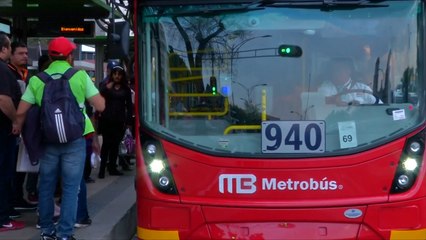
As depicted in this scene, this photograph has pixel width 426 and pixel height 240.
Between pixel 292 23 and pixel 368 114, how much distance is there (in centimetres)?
95

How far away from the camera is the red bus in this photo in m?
4.89

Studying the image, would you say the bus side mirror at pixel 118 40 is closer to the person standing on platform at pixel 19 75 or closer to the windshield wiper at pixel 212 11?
the windshield wiper at pixel 212 11

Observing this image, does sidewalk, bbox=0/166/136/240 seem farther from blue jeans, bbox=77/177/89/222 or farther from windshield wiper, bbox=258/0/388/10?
windshield wiper, bbox=258/0/388/10

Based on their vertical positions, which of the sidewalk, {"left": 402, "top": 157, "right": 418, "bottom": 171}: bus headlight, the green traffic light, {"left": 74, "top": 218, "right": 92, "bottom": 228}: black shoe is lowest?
the sidewalk

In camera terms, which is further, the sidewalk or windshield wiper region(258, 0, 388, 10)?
the sidewalk

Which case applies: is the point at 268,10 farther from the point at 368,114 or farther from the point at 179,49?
the point at 368,114

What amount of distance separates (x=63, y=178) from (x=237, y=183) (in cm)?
154

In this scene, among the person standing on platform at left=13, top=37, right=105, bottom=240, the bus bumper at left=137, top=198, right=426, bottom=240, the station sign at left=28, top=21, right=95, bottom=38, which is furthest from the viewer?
the station sign at left=28, top=21, right=95, bottom=38

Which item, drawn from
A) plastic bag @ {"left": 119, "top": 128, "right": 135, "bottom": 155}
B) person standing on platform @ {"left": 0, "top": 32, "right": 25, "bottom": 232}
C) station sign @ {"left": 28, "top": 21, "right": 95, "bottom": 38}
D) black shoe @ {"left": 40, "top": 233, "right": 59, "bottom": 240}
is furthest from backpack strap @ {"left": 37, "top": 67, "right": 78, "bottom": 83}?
station sign @ {"left": 28, "top": 21, "right": 95, "bottom": 38}

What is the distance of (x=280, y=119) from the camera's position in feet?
16.6

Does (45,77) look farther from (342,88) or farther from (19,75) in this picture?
(342,88)

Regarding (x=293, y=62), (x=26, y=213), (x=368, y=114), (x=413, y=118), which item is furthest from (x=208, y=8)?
(x=26, y=213)

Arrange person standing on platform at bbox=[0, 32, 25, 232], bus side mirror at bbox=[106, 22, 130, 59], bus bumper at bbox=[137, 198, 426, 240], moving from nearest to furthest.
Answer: bus bumper at bbox=[137, 198, 426, 240] < bus side mirror at bbox=[106, 22, 130, 59] < person standing on platform at bbox=[0, 32, 25, 232]

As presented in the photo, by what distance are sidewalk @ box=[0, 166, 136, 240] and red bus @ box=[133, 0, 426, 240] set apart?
1.18 metres
